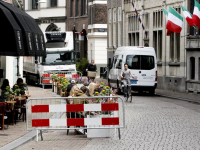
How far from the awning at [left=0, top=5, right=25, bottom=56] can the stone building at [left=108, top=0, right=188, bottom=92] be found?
15.0m

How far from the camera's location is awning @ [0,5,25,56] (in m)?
15.7

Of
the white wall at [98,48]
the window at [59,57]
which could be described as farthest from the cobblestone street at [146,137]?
the white wall at [98,48]

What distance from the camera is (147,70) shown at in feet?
92.3

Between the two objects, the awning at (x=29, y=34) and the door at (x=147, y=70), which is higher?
the awning at (x=29, y=34)

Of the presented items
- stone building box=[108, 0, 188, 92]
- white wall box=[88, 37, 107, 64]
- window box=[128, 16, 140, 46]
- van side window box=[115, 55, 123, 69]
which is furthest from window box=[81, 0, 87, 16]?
van side window box=[115, 55, 123, 69]

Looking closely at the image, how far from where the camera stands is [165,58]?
3416 cm

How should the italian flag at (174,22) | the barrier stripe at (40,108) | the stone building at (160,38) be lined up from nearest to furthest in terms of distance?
the barrier stripe at (40,108) → the italian flag at (174,22) → the stone building at (160,38)

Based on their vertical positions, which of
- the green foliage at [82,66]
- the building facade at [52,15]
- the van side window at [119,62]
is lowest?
the green foliage at [82,66]

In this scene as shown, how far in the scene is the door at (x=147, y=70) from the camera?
28.0 m

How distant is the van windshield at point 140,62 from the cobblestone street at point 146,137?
9793mm

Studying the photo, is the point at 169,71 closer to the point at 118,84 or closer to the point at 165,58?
the point at 165,58

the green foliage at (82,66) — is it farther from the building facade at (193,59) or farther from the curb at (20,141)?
the curb at (20,141)

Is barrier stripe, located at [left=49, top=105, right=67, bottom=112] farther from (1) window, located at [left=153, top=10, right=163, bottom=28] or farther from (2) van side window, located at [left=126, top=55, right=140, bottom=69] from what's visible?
(1) window, located at [left=153, top=10, right=163, bottom=28]

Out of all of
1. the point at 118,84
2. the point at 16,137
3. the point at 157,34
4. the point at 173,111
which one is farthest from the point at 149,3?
the point at 16,137
